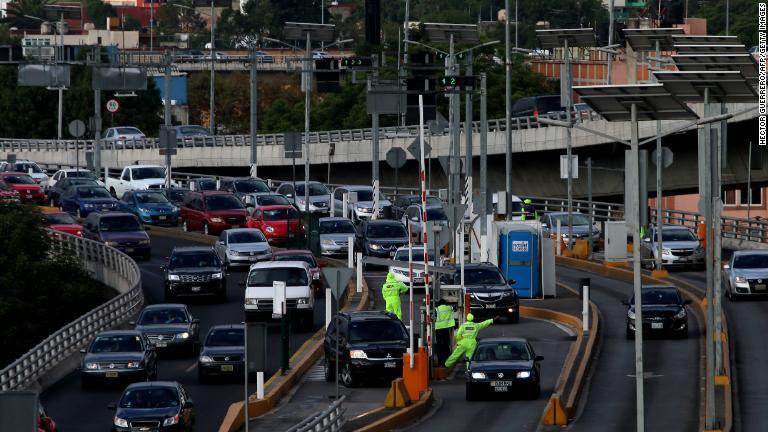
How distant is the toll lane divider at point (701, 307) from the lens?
3431 cm

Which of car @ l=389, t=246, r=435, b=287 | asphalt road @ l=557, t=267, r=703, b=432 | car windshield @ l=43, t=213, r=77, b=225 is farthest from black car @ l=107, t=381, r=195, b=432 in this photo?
car windshield @ l=43, t=213, r=77, b=225

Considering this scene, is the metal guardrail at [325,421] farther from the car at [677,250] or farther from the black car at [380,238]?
the car at [677,250]

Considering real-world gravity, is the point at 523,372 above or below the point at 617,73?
below

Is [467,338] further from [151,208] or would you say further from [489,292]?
[151,208]

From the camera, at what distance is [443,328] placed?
41.1 metres

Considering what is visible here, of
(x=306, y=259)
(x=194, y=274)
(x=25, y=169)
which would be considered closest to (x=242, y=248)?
(x=194, y=274)

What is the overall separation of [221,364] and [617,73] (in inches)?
2987

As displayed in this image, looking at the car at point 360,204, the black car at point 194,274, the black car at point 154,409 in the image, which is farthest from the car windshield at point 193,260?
the car at point 360,204

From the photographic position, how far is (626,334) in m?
46.6

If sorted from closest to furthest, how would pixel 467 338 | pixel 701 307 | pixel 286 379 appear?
pixel 286 379 < pixel 467 338 < pixel 701 307

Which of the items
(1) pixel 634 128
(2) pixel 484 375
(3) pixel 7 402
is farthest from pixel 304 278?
(3) pixel 7 402

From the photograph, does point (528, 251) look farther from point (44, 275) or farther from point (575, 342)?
point (44, 275)

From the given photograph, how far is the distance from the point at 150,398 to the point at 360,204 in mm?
39962

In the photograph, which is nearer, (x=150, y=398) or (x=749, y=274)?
(x=150, y=398)
